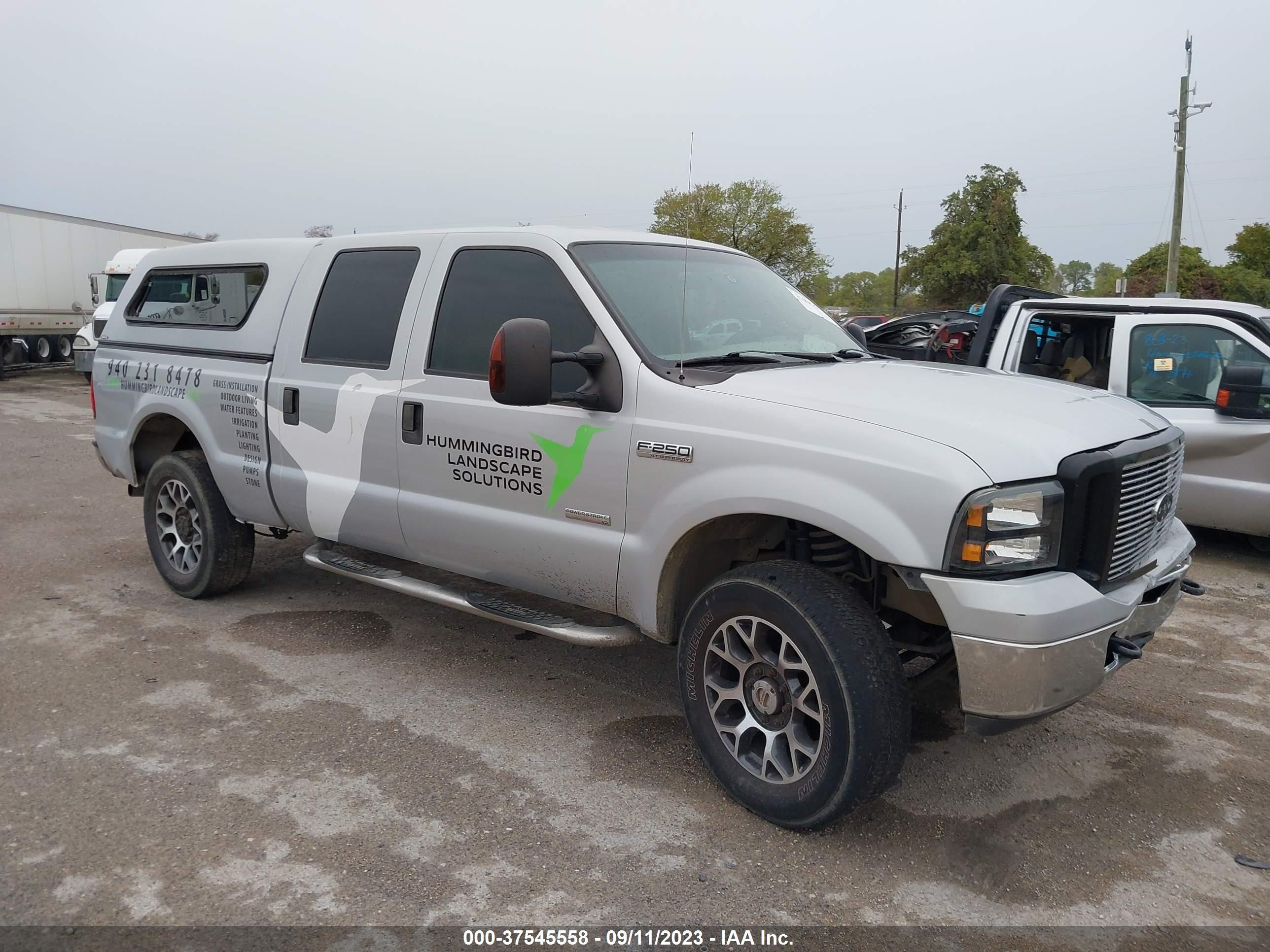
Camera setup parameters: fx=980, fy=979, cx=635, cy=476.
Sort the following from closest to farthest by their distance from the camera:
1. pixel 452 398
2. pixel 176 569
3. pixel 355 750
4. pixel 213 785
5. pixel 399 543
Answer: pixel 213 785 → pixel 355 750 → pixel 452 398 → pixel 399 543 → pixel 176 569

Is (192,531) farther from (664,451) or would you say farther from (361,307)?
(664,451)

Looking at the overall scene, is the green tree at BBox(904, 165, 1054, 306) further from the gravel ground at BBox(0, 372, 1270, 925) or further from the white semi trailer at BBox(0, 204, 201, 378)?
the gravel ground at BBox(0, 372, 1270, 925)

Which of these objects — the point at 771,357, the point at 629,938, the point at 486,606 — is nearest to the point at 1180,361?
the point at 771,357

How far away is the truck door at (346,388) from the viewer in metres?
4.43

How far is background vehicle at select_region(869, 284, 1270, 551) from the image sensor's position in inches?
251

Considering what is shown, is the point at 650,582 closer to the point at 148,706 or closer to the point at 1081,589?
the point at 1081,589

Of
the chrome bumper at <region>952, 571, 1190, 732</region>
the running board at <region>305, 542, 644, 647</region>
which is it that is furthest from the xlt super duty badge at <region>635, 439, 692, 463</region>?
the chrome bumper at <region>952, 571, 1190, 732</region>

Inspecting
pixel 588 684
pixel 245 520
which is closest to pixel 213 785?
pixel 588 684

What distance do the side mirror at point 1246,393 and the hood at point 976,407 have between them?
3088 mm

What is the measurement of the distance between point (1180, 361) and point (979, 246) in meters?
48.4

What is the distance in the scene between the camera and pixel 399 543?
14.6ft

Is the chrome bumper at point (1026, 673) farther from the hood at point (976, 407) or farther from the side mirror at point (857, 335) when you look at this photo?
the side mirror at point (857, 335)

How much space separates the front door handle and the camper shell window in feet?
4.73

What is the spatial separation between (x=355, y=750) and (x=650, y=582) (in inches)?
53.4
